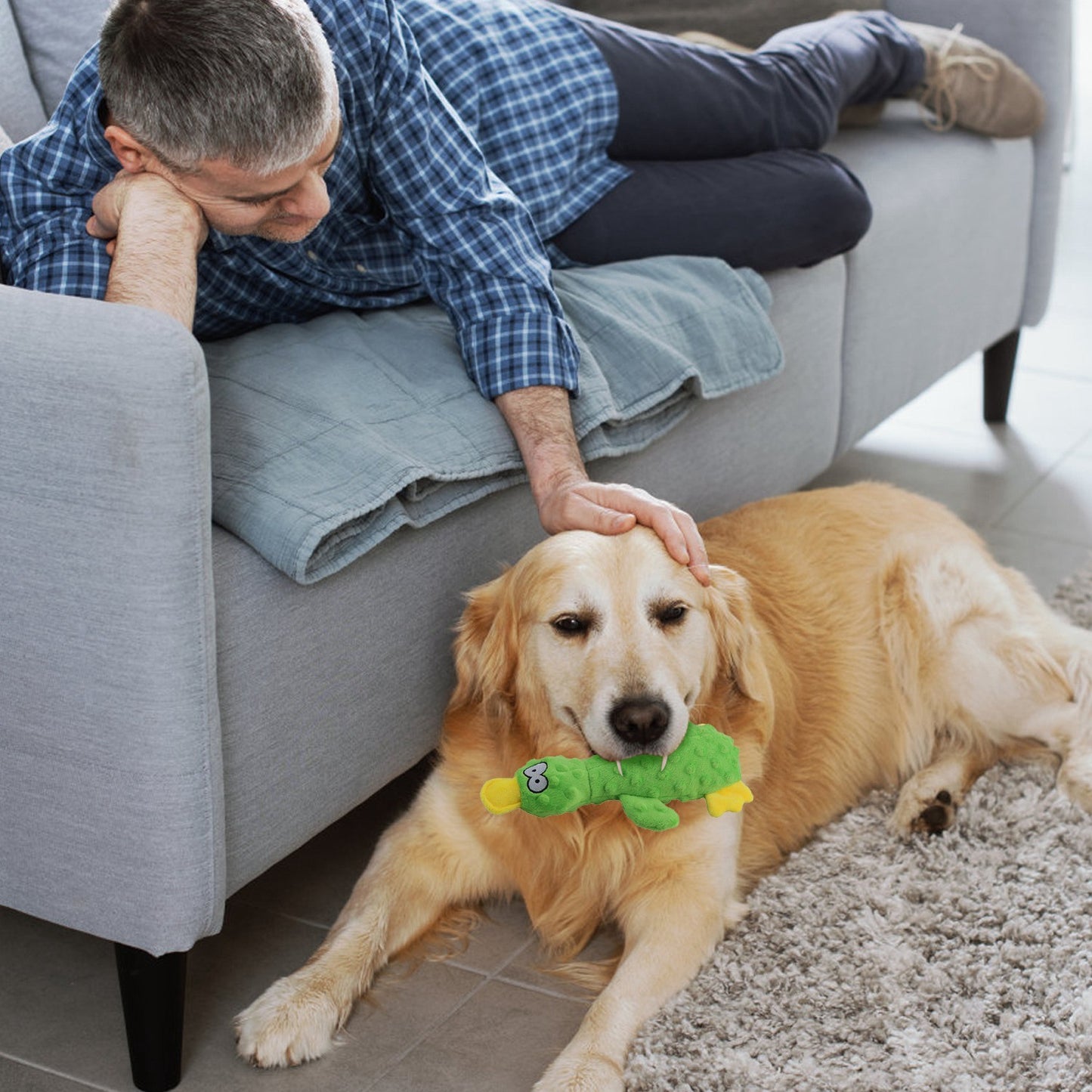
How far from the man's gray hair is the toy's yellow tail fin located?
2.93 ft

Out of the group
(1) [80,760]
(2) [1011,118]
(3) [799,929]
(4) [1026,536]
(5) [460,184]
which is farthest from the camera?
(2) [1011,118]

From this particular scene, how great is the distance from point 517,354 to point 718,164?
863 mm

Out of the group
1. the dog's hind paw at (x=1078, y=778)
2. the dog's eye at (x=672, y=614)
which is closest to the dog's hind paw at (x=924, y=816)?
the dog's hind paw at (x=1078, y=778)

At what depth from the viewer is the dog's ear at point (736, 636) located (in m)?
1.79

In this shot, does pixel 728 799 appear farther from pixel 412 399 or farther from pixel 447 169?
pixel 447 169

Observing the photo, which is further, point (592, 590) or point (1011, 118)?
point (1011, 118)

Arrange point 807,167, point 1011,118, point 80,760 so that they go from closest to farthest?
point 80,760 → point 807,167 → point 1011,118

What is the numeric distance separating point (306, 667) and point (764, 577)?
0.75 metres

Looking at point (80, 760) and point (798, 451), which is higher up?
point (80, 760)

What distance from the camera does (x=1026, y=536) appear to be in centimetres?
311

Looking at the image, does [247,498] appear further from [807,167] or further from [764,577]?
[807,167]

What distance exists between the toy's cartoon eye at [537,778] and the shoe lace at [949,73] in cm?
225

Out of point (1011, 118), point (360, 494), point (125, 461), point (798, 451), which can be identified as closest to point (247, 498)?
point (360, 494)

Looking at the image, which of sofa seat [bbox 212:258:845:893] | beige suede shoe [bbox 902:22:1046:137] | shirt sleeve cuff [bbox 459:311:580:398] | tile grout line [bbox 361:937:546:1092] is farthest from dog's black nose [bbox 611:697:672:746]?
beige suede shoe [bbox 902:22:1046:137]
